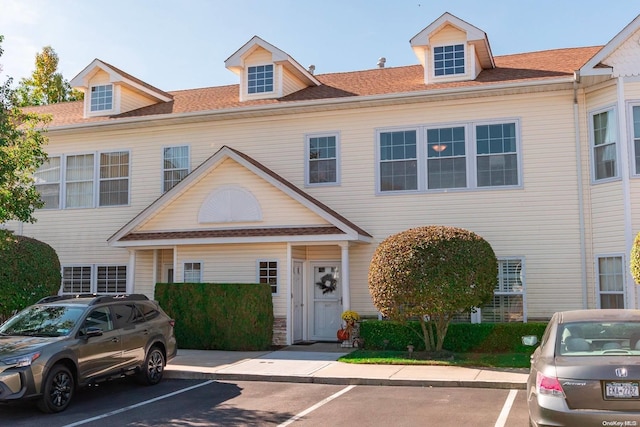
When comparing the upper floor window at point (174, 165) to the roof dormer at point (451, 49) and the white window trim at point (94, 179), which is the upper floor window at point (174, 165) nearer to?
the white window trim at point (94, 179)

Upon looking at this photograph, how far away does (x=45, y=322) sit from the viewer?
1042 centimetres

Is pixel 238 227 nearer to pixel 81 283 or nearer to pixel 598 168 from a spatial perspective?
pixel 81 283

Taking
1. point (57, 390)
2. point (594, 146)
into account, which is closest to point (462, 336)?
point (594, 146)

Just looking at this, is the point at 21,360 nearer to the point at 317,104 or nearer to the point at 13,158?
the point at 13,158

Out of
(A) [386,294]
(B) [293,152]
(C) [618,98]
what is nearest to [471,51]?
(C) [618,98]

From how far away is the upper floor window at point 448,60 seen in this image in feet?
56.2

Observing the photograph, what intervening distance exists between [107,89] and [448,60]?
10913mm

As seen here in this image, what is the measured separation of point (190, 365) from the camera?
13148 mm

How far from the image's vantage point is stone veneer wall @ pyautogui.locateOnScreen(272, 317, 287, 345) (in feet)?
53.2

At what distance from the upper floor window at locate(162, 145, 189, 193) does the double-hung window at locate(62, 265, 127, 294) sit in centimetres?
291

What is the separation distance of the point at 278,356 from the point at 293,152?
6.07m

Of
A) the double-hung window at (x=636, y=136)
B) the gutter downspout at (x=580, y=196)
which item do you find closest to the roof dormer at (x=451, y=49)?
the gutter downspout at (x=580, y=196)

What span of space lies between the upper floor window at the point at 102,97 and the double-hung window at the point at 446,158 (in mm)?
10502

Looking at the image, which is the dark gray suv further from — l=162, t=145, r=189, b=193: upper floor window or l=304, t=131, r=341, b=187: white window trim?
l=162, t=145, r=189, b=193: upper floor window
